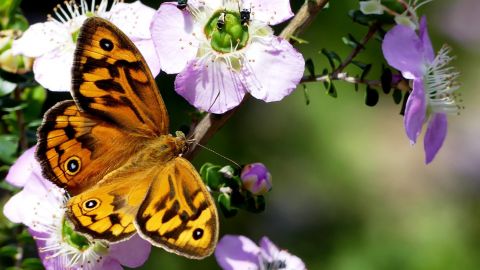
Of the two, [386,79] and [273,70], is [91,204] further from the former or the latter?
[386,79]

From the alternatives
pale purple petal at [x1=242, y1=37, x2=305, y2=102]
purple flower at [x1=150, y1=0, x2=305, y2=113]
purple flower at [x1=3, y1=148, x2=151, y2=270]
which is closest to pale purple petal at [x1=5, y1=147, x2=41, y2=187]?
purple flower at [x1=3, y1=148, x2=151, y2=270]

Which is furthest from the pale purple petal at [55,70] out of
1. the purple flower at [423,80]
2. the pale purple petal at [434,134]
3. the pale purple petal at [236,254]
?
the pale purple petal at [434,134]

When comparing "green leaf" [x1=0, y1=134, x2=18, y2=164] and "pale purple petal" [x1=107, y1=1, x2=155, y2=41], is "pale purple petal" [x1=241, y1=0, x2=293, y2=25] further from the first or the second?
"green leaf" [x1=0, y1=134, x2=18, y2=164]

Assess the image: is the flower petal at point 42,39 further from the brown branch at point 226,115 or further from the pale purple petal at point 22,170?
the brown branch at point 226,115

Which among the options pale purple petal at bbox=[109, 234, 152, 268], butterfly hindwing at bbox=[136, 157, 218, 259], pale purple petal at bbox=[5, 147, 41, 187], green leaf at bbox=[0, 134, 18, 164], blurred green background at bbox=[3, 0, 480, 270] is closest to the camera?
butterfly hindwing at bbox=[136, 157, 218, 259]

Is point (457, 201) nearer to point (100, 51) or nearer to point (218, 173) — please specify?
point (218, 173)

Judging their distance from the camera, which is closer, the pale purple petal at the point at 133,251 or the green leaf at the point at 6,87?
the pale purple petal at the point at 133,251

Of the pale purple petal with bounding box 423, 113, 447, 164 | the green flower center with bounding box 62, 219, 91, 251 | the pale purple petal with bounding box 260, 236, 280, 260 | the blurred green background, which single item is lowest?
the blurred green background
